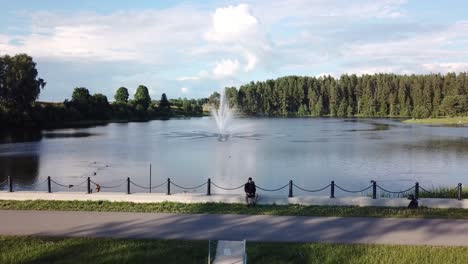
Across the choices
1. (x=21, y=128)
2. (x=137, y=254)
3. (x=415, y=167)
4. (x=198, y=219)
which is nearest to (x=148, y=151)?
(x=415, y=167)

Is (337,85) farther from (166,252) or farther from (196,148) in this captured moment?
(166,252)

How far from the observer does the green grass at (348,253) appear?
10.4 m

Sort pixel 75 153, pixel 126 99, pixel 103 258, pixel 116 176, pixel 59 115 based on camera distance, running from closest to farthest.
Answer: pixel 103 258 → pixel 116 176 → pixel 75 153 → pixel 59 115 → pixel 126 99

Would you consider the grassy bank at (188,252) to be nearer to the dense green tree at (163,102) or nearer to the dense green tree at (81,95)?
the dense green tree at (81,95)

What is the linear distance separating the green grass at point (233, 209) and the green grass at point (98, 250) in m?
3.52

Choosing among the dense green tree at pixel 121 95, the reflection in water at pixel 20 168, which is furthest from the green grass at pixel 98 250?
the dense green tree at pixel 121 95

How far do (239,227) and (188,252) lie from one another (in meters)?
2.57

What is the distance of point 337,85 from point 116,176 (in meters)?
149

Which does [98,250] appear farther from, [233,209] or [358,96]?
[358,96]

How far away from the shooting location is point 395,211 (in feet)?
49.2

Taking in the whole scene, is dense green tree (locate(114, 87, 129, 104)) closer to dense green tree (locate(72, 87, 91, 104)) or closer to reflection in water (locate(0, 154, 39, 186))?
dense green tree (locate(72, 87, 91, 104))

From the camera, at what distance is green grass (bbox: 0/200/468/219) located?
48.0 ft

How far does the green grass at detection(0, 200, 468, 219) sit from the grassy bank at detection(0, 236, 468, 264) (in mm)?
3400

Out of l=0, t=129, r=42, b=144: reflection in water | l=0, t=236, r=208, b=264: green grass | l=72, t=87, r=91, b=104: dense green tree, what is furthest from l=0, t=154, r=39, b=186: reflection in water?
l=72, t=87, r=91, b=104: dense green tree
